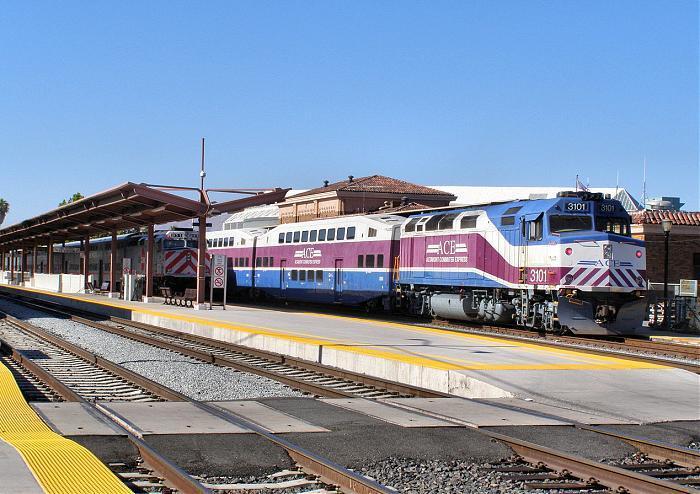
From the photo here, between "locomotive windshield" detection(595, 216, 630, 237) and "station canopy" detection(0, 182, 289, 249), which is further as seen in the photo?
"station canopy" detection(0, 182, 289, 249)

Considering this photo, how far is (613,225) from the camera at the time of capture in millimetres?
23047

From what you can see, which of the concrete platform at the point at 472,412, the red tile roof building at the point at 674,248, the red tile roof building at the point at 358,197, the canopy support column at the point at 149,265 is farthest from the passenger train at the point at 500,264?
the red tile roof building at the point at 358,197

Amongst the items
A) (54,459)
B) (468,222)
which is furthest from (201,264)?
(54,459)

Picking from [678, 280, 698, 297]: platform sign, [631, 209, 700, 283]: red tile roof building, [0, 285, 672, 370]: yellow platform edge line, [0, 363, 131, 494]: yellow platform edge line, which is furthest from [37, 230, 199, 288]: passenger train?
[0, 363, 131, 494]: yellow platform edge line

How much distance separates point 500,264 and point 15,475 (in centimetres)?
1940

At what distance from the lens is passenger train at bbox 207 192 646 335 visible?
22.1 meters

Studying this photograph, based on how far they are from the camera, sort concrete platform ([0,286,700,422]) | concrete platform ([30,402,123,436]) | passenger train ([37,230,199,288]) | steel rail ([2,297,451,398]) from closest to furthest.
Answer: concrete platform ([30,402,123,436]), concrete platform ([0,286,700,422]), steel rail ([2,297,451,398]), passenger train ([37,230,199,288])

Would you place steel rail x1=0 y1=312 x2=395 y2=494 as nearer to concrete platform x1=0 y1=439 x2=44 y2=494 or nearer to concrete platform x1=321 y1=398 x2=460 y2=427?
concrete platform x1=0 y1=439 x2=44 y2=494

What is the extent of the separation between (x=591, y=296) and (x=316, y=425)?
1439cm

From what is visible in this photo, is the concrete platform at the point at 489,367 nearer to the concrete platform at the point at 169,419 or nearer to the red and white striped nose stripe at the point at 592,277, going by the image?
the red and white striped nose stripe at the point at 592,277

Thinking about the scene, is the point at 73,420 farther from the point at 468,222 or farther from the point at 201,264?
the point at 201,264

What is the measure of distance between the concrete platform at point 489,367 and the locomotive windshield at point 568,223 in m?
3.59

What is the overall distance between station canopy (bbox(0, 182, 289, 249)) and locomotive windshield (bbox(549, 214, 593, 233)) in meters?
11.4

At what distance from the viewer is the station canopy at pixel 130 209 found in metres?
30.0
